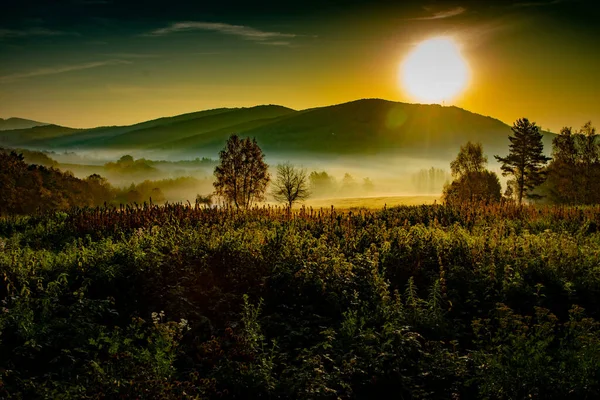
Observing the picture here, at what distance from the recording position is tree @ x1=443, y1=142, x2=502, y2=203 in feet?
211

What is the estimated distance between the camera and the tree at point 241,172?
64.2m

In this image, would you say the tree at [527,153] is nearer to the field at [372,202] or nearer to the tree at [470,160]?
the tree at [470,160]

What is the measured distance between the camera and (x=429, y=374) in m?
8.07

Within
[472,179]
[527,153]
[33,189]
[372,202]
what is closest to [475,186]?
[472,179]

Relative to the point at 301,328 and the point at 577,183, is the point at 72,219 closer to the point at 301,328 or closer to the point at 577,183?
the point at 301,328

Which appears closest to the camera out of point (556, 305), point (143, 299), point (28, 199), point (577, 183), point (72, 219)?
point (143, 299)

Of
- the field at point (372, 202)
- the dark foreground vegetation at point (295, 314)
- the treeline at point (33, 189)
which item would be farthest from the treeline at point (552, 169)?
the dark foreground vegetation at point (295, 314)

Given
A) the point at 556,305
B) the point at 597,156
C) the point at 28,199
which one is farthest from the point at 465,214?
the point at 597,156

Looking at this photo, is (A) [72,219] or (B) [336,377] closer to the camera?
(B) [336,377]

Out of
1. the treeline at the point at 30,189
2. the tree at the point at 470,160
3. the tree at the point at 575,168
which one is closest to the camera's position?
the treeline at the point at 30,189

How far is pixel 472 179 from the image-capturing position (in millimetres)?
66562

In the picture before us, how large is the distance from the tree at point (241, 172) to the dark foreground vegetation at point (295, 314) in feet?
155

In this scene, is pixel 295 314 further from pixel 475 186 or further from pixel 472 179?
pixel 472 179

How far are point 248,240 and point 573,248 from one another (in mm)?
8513
